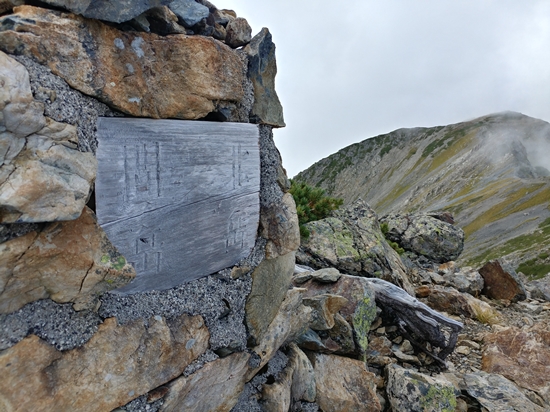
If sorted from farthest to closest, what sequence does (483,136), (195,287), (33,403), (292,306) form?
(483,136) → (292,306) → (195,287) → (33,403)

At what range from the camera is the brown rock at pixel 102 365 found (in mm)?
2336

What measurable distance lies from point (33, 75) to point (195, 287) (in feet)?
7.03

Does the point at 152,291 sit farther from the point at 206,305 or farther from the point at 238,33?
the point at 238,33

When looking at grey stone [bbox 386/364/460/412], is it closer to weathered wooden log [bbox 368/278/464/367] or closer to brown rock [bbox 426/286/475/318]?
weathered wooden log [bbox 368/278/464/367]

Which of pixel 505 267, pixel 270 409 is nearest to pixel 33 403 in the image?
pixel 270 409

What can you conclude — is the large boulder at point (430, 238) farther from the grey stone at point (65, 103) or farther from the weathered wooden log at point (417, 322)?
the grey stone at point (65, 103)

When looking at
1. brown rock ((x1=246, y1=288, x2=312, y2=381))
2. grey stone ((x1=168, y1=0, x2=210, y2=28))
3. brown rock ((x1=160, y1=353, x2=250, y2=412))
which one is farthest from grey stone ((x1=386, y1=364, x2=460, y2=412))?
grey stone ((x1=168, y1=0, x2=210, y2=28))

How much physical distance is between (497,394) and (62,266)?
253 inches

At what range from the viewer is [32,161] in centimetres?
222

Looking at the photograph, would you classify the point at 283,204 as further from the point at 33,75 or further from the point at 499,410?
the point at 499,410

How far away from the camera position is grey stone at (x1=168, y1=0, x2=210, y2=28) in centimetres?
334

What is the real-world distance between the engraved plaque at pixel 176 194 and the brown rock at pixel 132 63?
0.56ft

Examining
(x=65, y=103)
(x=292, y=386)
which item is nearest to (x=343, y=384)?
(x=292, y=386)

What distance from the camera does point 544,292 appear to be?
12008 mm
